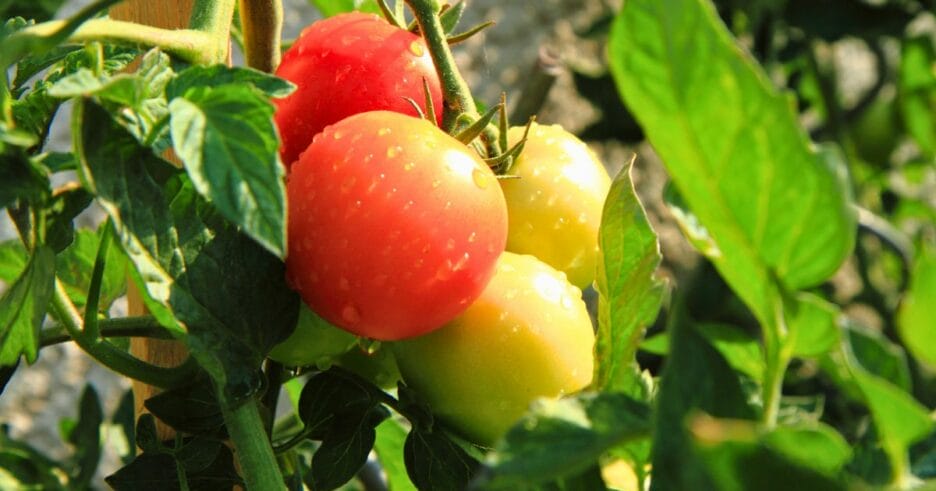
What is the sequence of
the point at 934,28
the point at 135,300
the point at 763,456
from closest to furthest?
1. the point at 763,456
2. the point at 135,300
3. the point at 934,28

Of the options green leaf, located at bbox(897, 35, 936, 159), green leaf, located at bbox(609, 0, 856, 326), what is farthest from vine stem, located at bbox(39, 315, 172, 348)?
green leaf, located at bbox(897, 35, 936, 159)

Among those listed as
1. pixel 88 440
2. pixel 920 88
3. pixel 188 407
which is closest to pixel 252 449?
pixel 188 407

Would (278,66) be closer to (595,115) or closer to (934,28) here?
(595,115)

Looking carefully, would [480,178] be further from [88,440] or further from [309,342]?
[88,440]

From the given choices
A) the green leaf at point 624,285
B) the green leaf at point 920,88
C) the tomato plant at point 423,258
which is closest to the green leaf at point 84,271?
the tomato plant at point 423,258

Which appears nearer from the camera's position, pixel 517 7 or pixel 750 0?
pixel 750 0

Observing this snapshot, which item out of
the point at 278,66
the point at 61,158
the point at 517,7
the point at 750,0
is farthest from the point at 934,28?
the point at 61,158
